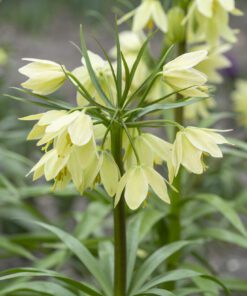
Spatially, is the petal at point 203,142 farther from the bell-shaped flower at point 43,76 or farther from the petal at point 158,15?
the petal at point 158,15

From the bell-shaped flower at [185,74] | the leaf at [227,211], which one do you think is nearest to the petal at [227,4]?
the leaf at [227,211]

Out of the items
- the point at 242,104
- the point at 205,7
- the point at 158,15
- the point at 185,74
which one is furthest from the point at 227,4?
the point at 242,104

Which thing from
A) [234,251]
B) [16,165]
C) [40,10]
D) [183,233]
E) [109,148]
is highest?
[40,10]

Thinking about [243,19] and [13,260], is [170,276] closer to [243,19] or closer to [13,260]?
[13,260]

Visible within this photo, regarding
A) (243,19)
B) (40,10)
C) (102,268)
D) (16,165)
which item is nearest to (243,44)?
(243,19)

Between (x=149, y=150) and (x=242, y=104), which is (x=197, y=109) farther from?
(x=149, y=150)

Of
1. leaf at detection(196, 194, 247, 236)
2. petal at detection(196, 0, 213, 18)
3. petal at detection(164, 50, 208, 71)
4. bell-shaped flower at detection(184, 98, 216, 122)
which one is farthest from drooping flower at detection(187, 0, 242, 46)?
petal at detection(164, 50, 208, 71)
